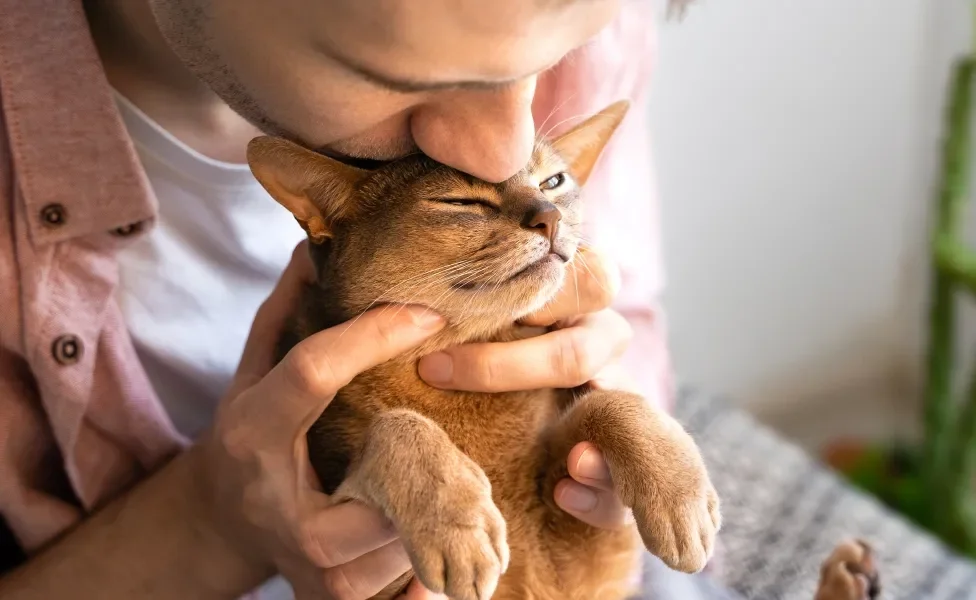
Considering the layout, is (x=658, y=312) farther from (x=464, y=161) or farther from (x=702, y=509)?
(x=464, y=161)

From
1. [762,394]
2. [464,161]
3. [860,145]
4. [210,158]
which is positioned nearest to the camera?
[464,161]

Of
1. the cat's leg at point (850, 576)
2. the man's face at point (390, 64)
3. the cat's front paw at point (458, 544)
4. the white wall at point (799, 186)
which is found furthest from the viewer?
the white wall at point (799, 186)

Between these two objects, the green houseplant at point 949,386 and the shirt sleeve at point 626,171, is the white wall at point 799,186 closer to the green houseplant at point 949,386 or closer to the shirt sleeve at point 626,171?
the green houseplant at point 949,386

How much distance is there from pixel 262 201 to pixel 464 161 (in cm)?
44

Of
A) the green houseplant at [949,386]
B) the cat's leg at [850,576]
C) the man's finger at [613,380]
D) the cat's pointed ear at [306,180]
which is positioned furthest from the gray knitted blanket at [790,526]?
the cat's pointed ear at [306,180]

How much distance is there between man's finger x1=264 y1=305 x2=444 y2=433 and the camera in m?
0.81

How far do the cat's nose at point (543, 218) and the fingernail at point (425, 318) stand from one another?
134mm

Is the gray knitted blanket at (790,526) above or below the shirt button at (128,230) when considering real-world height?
below

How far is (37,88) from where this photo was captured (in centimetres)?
87

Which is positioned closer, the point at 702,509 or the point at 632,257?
the point at 702,509

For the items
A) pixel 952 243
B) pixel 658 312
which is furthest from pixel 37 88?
pixel 952 243

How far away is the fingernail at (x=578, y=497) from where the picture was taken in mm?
861

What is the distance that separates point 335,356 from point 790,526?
1.14 metres

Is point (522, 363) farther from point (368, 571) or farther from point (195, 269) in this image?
point (195, 269)
